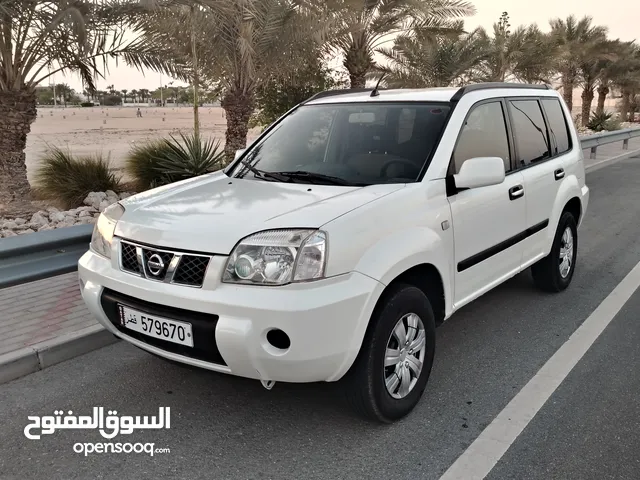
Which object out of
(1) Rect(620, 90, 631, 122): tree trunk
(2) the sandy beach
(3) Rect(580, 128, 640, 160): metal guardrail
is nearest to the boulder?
(2) the sandy beach

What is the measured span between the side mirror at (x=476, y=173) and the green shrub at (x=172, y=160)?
22.4 feet

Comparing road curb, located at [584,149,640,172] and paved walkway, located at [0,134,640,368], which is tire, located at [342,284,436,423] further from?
road curb, located at [584,149,640,172]

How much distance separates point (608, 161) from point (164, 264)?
52.2ft

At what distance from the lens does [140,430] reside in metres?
3.26

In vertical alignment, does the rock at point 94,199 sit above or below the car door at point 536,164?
below

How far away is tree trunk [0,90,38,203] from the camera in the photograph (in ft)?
28.6

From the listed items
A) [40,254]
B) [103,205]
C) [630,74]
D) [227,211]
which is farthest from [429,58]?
[630,74]

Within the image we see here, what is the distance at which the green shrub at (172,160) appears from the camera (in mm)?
9906

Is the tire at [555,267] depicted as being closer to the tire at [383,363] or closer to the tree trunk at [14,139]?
the tire at [383,363]

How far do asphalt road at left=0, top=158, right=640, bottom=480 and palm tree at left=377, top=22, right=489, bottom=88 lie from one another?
13895 mm

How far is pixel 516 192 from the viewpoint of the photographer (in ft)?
14.1

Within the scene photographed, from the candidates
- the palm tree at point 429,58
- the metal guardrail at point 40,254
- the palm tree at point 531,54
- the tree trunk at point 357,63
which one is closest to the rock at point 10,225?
the metal guardrail at point 40,254

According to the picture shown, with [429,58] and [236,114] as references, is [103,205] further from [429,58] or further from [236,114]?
[429,58]

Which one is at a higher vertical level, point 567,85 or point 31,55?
point 567,85
